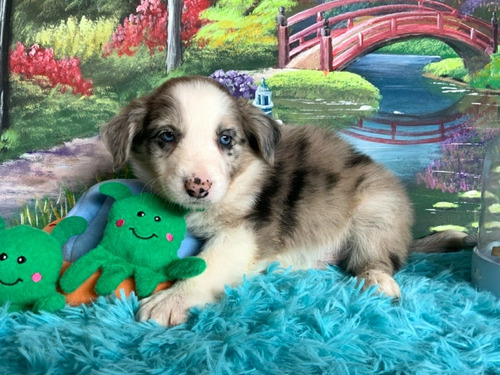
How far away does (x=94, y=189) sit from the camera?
9.27ft

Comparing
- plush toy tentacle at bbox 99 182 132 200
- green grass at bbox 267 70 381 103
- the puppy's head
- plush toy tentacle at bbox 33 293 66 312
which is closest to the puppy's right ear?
the puppy's head

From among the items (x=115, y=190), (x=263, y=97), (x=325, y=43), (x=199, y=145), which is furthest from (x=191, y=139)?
(x=325, y=43)

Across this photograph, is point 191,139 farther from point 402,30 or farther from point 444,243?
point 402,30

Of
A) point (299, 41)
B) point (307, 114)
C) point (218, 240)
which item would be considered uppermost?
point (299, 41)

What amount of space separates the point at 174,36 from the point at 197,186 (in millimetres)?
1738

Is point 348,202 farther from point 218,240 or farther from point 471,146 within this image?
point 471,146

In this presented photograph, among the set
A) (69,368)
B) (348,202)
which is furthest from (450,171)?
(69,368)

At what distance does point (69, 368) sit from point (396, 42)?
282cm

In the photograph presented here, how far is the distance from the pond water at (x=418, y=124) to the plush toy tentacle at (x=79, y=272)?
6.04ft

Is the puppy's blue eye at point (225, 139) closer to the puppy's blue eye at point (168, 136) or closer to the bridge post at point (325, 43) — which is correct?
the puppy's blue eye at point (168, 136)

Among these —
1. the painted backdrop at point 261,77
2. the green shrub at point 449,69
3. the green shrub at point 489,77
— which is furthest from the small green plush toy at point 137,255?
the green shrub at point 489,77

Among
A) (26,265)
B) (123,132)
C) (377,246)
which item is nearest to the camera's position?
(26,265)

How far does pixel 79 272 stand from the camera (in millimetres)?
2246

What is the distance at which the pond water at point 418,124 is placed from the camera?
3672 mm
